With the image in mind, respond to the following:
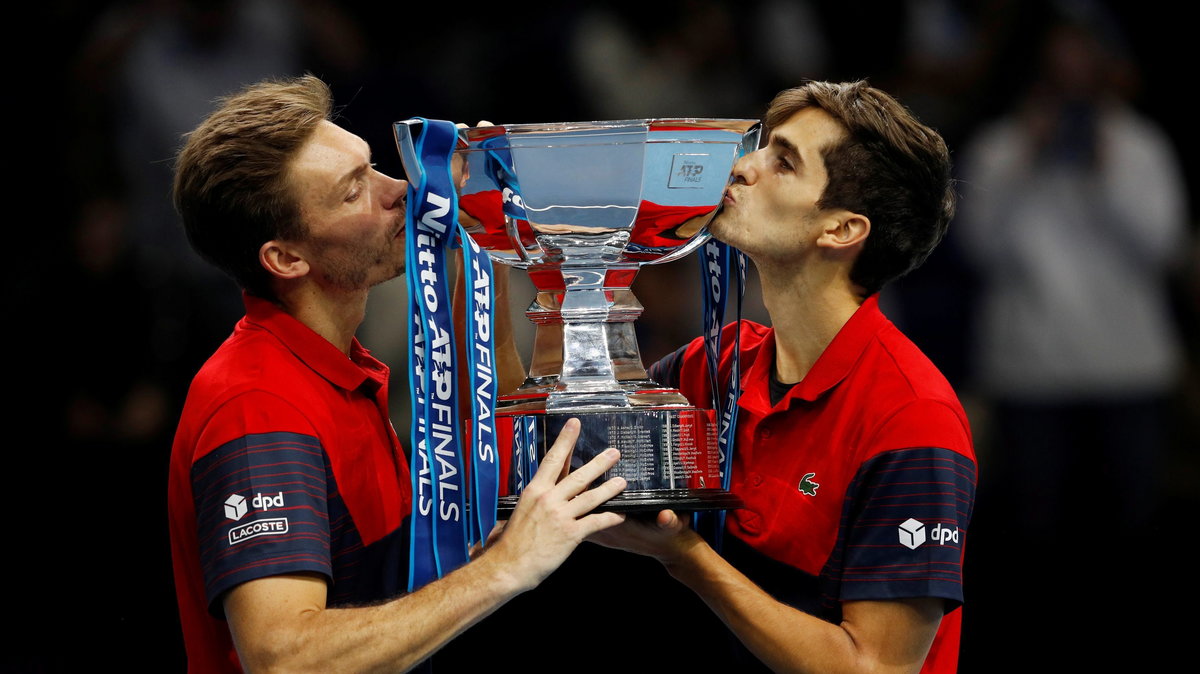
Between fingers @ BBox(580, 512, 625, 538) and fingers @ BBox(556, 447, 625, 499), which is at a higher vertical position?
fingers @ BBox(556, 447, 625, 499)

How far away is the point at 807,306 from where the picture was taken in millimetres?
2699

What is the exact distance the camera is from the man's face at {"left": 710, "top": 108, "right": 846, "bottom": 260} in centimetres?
264

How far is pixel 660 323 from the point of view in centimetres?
498

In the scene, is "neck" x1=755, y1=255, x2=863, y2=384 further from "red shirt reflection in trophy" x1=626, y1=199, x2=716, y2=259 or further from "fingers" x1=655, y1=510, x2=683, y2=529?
"fingers" x1=655, y1=510, x2=683, y2=529

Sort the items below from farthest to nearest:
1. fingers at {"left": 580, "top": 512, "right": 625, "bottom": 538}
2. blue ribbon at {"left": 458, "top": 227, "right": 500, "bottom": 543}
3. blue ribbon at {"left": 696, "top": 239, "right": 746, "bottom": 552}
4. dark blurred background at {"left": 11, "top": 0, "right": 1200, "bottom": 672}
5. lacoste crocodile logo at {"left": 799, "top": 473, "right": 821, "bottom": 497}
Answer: dark blurred background at {"left": 11, "top": 0, "right": 1200, "bottom": 672}
blue ribbon at {"left": 696, "top": 239, "right": 746, "bottom": 552}
lacoste crocodile logo at {"left": 799, "top": 473, "right": 821, "bottom": 497}
blue ribbon at {"left": 458, "top": 227, "right": 500, "bottom": 543}
fingers at {"left": 580, "top": 512, "right": 625, "bottom": 538}

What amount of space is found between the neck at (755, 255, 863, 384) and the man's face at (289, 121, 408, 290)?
750mm

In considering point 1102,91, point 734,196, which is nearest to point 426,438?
point 734,196

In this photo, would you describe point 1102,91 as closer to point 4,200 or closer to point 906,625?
point 906,625

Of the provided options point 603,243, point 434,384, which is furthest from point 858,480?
point 434,384

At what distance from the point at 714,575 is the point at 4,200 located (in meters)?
3.88

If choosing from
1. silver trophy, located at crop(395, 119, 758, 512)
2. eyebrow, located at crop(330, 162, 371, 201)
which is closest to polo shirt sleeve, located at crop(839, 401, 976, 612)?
silver trophy, located at crop(395, 119, 758, 512)

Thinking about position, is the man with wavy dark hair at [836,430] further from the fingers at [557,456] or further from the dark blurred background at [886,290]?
the dark blurred background at [886,290]

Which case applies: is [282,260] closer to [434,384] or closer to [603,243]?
[434,384]

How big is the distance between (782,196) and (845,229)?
0.14m
